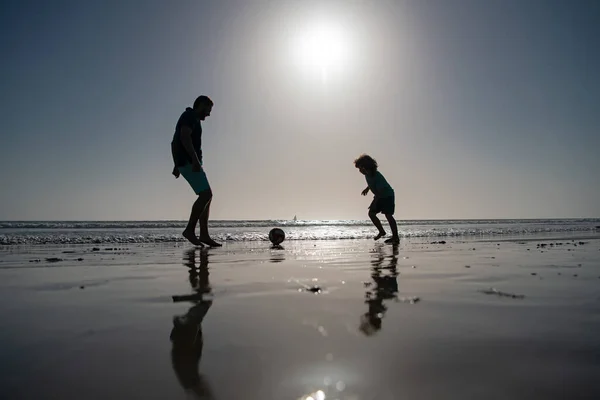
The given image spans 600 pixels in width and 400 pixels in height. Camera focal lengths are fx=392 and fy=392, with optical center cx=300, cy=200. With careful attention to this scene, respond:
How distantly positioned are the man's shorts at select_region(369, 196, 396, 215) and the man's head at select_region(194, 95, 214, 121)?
4991mm

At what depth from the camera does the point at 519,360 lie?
1.20m

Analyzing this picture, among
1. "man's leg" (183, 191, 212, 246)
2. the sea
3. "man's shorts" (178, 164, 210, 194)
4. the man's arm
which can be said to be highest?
the man's arm

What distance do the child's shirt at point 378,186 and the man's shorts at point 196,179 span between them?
4846 millimetres

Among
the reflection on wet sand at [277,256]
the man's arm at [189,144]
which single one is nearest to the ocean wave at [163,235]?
the man's arm at [189,144]

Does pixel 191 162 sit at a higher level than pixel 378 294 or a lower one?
higher

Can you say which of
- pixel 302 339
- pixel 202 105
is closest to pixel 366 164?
pixel 202 105

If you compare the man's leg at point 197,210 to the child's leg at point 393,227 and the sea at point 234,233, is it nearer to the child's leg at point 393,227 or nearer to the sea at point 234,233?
the sea at point 234,233

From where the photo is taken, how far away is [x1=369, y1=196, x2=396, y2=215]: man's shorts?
964 cm

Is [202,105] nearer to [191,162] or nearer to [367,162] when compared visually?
[191,162]

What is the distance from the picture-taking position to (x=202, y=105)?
21.2ft

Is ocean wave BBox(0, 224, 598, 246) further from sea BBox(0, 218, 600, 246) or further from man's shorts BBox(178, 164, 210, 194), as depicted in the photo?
man's shorts BBox(178, 164, 210, 194)

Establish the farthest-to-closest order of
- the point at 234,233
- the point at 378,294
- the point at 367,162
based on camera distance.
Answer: the point at 234,233
the point at 367,162
the point at 378,294

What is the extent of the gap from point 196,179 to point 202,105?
1.28 meters

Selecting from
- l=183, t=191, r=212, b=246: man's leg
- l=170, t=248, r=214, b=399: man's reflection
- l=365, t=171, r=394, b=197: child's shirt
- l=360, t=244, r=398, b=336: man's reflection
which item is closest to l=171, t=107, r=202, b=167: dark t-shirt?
l=183, t=191, r=212, b=246: man's leg
